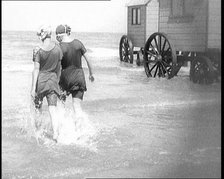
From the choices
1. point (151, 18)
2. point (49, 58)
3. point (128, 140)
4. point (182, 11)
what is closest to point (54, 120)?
point (49, 58)

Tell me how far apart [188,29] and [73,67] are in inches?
263

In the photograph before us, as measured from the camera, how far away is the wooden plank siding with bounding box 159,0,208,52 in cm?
1027

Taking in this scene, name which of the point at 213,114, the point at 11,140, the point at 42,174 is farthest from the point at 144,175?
the point at 213,114

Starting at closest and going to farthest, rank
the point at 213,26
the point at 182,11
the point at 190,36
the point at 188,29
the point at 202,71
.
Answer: the point at 213,26 → the point at 202,71 → the point at 182,11 → the point at 188,29 → the point at 190,36

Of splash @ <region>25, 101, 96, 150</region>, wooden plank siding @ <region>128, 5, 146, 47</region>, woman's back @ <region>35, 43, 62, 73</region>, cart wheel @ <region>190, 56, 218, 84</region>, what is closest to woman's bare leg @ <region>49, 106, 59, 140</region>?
splash @ <region>25, 101, 96, 150</region>

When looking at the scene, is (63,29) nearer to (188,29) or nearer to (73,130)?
(73,130)

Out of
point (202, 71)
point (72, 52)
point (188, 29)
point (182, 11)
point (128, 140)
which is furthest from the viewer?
point (188, 29)

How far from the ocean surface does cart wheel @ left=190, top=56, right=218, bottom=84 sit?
103 centimetres

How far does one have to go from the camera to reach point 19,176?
381cm

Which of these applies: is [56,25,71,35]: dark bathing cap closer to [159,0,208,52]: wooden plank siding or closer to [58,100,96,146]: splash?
[58,100,96,146]: splash

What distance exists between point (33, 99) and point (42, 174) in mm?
1084

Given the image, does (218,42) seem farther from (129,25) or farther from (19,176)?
(19,176)

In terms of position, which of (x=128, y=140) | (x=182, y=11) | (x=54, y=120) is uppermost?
(x=182, y=11)

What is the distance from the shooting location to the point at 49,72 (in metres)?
4.56
